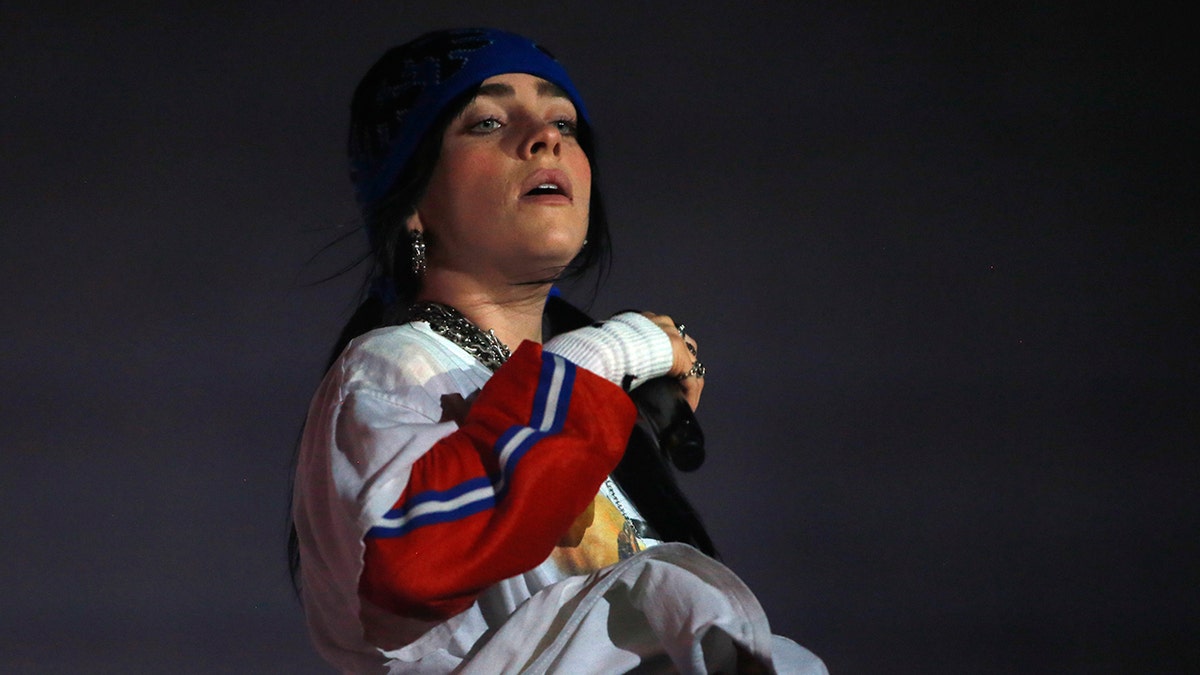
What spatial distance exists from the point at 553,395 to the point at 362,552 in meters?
0.17

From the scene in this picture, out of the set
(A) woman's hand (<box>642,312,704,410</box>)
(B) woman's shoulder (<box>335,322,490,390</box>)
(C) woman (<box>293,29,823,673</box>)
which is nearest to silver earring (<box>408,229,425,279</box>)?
(C) woman (<box>293,29,823,673</box>)

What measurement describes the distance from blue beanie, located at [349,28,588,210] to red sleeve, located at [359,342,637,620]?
313 millimetres

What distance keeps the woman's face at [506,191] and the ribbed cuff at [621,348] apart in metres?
0.12

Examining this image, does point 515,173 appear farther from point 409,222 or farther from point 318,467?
point 318,467

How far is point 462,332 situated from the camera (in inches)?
44.8

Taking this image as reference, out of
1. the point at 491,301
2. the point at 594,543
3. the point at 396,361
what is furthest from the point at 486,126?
the point at 594,543

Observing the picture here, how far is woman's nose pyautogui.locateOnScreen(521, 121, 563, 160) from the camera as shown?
1.14 m

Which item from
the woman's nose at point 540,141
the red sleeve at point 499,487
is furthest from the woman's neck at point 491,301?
the red sleeve at point 499,487

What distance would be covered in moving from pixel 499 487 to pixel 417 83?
1.47 ft

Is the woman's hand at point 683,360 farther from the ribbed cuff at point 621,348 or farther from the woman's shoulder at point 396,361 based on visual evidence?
the woman's shoulder at point 396,361

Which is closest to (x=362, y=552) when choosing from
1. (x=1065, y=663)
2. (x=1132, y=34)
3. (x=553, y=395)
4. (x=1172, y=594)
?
(x=553, y=395)

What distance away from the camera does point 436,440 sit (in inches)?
35.6

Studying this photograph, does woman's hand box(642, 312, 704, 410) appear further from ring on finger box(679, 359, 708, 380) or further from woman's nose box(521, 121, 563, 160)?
woman's nose box(521, 121, 563, 160)

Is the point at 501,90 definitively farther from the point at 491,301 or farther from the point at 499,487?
the point at 499,487
